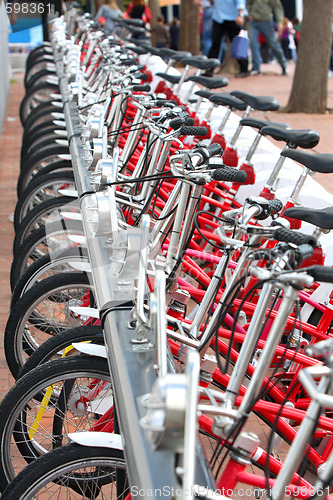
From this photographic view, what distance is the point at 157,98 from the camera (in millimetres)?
4094

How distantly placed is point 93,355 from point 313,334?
1.02 metres

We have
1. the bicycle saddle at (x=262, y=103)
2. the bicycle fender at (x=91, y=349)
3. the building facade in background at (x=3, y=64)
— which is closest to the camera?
the bicycle fender at (x=91, y=349)

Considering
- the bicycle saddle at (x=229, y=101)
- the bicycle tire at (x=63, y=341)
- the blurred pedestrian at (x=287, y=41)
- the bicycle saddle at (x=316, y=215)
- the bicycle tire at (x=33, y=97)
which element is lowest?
the blurred pedestrian at (x=287, y=41)

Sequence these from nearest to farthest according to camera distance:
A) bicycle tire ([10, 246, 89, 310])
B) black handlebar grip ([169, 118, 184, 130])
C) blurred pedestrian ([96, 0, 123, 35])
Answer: black handlebar grip ([169, 118, 184, 130]) → bicycle tire ([10, 246, 89, 310]) → blurred pedestrian ([96, 0, 123, 35])

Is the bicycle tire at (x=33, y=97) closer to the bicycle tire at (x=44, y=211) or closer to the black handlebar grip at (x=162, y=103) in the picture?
the bicycle tire at (x=44, y=211)

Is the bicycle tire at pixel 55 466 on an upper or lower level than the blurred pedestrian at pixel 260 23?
upper

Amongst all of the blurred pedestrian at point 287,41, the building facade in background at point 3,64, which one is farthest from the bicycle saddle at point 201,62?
the blurred pedestrian at point 287,41

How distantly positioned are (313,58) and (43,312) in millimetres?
7437

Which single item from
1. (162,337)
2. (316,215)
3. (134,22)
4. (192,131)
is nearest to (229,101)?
(192,131)

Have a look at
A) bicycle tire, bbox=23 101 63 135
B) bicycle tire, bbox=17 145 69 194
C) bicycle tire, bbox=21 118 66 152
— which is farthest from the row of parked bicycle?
bicycle tire, bbox=23 101 63 135

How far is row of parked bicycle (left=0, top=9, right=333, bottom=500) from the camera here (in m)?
1.61

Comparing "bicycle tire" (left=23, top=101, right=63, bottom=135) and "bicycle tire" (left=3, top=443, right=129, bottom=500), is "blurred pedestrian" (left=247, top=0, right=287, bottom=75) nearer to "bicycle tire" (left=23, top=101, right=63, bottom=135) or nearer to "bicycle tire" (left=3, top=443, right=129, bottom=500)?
"bicycle tire" (left=23, top=101, right=63, bottom=135)

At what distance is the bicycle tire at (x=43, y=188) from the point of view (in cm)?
450

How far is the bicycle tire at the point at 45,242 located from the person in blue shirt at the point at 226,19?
8096 millimetres
